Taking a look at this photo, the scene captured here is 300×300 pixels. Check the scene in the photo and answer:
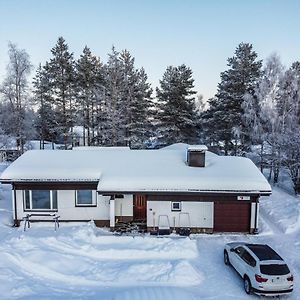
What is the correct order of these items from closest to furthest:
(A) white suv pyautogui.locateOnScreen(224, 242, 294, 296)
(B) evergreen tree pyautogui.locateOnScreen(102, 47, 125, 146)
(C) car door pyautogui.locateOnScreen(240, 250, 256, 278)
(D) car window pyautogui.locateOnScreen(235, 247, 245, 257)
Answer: (A) white suv pyautogui.locateOnScreen(224, 242, 294, 296), (C) car door pyautogui.locateOnScreen(240, 250, 256, 278), (D) car window pyautogui.locateOnScreen(235, 247, 245, 257), (B) evergreen tree pyautogui.locateOnScreen(102, 47, 125, 146)

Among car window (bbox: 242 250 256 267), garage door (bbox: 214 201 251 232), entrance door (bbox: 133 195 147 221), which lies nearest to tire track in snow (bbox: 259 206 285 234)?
garage door (bbox: 214 201 251 232)

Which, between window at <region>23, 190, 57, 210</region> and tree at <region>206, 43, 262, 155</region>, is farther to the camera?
tree at <region>206, 43, 262, 155</region>

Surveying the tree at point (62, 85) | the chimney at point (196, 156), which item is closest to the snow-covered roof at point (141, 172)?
the chimney at point (196, 156)

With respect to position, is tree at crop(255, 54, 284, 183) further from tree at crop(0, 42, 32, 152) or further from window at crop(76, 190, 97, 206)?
tree at crop(0, 42, 32, 152)

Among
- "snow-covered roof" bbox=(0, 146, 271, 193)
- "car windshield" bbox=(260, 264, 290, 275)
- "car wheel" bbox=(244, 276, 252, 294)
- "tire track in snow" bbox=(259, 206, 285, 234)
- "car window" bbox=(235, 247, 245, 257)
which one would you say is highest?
"snow-covered roof" bbox=(0, 146, 271, 193)

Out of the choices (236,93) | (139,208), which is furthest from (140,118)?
(139,208)

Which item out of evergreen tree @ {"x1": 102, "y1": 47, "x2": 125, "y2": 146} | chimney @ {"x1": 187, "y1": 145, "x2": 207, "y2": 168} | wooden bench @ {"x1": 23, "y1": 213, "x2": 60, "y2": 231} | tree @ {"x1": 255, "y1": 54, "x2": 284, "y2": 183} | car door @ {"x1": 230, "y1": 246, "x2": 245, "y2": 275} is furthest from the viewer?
evergreen tree @ {"x1": 102, "y1": 47, "x2": 125, "y2": 146}
